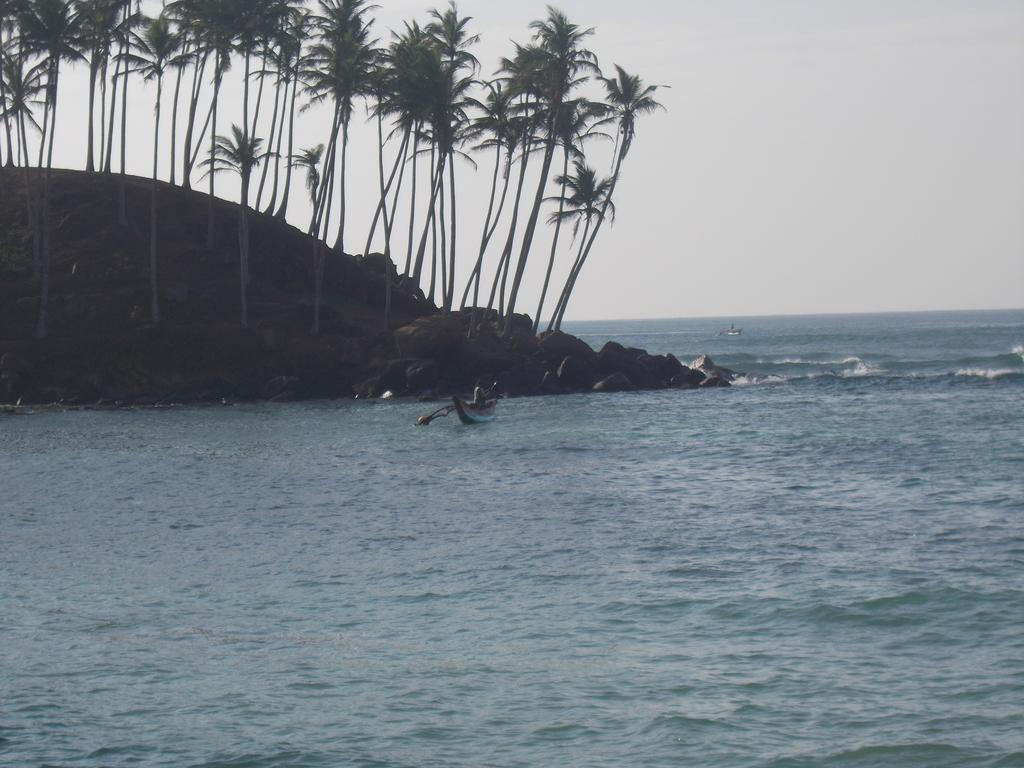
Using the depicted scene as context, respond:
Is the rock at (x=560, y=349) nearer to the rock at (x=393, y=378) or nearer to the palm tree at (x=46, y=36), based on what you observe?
the rock at (x=393, y=378)

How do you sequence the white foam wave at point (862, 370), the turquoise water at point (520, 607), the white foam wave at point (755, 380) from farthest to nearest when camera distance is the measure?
1. the white foam wave at point (862, 370)
2. the white foam wave at point (755, 380)
3. the turquoise water at point (520, 607)

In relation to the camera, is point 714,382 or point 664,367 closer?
point 714,382

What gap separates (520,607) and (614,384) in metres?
43.7

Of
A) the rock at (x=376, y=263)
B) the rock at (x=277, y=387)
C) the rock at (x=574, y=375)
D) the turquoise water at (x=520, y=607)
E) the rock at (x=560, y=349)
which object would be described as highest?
the rock at (x=376, y=263)

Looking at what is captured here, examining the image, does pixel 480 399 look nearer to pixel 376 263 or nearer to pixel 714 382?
pixel 714 382

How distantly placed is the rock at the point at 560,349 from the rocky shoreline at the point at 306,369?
0.08 meters

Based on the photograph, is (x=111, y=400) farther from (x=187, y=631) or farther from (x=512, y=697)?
(x=512, y=697)

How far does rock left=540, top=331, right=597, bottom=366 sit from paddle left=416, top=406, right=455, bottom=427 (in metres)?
15.2

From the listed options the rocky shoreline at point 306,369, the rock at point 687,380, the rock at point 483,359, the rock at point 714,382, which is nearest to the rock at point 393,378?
the rocky shoreline at point 306,369

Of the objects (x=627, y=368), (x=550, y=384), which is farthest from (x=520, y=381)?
(x=627, y=368)

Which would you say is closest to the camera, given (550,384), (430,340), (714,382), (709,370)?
(430,340)

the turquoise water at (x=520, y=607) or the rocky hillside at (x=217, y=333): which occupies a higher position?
the rocky hillside at (x=217, y=333)

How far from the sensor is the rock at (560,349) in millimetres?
62875

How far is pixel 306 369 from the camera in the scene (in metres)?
58.0
